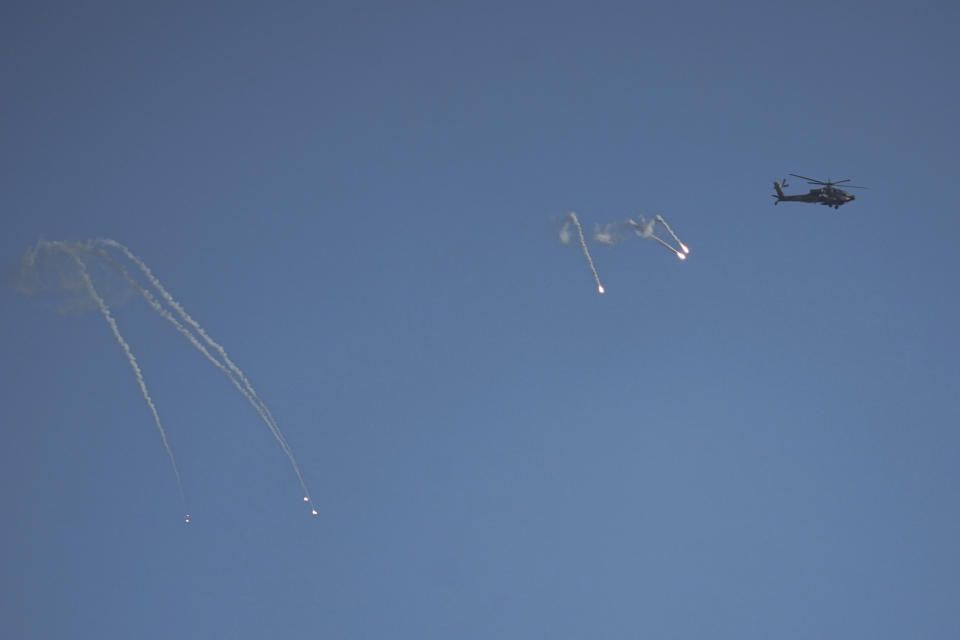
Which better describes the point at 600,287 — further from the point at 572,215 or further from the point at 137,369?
the point at 137,369

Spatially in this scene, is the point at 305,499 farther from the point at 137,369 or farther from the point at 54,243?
the point at 54,243

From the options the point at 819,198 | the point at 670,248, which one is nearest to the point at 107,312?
the point at 670,248

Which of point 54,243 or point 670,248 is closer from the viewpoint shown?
point 54,243

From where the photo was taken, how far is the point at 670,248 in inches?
2785

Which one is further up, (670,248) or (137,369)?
(670,248)

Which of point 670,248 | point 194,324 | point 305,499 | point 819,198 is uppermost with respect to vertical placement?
point 819,198

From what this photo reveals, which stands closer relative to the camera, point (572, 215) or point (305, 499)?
point (572, 215)

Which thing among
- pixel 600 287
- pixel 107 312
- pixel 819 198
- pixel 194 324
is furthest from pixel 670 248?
pixel 107 312

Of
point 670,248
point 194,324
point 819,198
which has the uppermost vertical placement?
point 819,198

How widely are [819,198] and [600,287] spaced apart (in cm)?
1814

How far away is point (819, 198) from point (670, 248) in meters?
12.2

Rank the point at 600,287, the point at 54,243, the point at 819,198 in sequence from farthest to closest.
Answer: the point at 819,198, the point at 600,287, the point at 54,243

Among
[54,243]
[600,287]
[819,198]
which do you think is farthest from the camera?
[819,198]

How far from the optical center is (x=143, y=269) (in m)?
63.6
